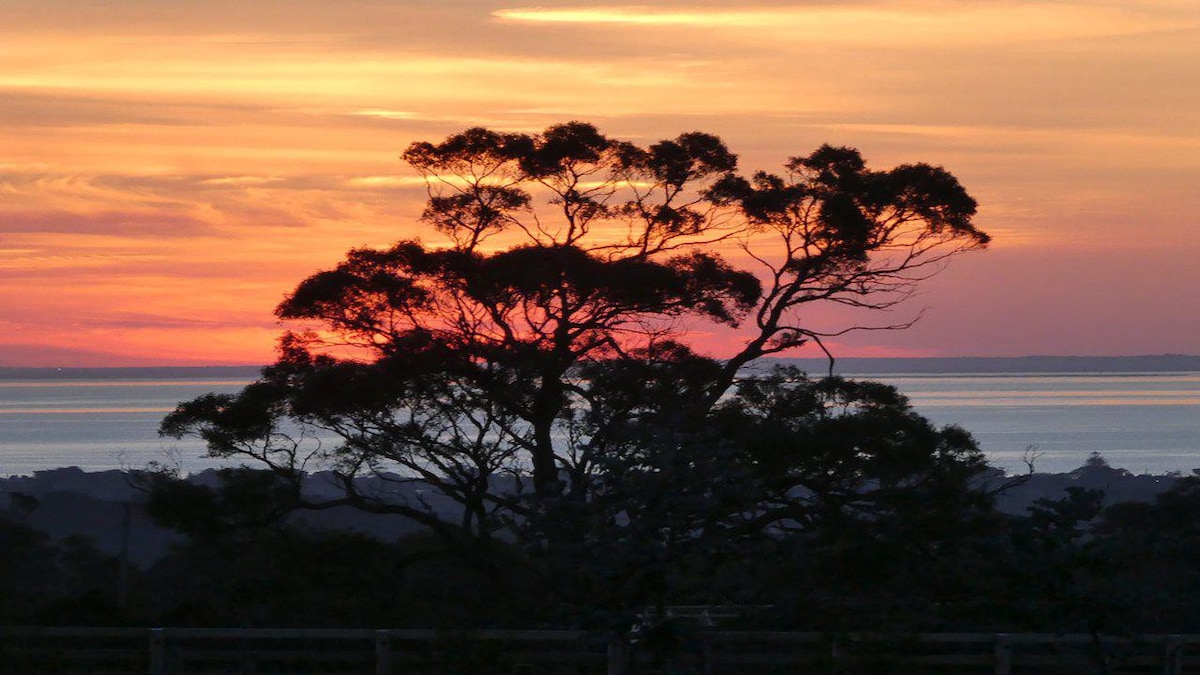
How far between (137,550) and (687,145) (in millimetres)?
28054

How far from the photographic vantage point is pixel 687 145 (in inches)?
987

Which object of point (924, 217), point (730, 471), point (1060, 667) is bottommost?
point (1060, 667)

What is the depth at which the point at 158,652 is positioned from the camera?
15.7 meters

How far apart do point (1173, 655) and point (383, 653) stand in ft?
27.0

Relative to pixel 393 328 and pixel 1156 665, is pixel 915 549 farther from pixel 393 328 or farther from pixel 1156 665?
pixel 393 328

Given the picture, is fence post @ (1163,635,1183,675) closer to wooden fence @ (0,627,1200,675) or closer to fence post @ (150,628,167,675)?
wooden fence @ (0,627,1200,675)

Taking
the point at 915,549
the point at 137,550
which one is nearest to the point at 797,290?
the point at 915,549

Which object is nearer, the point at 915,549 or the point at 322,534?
the point at 915,549

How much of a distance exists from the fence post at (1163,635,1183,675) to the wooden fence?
0.4 inches

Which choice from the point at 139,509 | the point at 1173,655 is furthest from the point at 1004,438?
the point at 1173,655

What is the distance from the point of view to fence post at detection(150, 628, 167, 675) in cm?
1562

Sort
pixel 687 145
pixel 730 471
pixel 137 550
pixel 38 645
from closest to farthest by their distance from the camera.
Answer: pixel 730 471, pixel 38 645, pixel 687 145, pixel 137 550

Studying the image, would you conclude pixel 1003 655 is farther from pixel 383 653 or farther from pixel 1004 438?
pixel 1004 438

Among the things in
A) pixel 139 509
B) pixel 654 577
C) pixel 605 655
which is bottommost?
pixel 605 655
